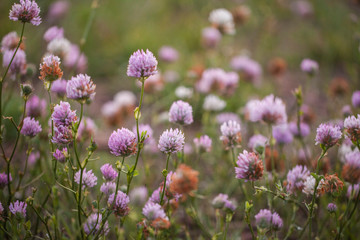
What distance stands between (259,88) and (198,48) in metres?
1.25

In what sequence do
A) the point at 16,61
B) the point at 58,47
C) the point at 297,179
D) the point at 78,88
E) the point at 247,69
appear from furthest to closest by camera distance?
1. the point at 247,69
2. the point at 58,47
3. the point at 16,61
4. the point at 297,179
5. the point at 78,88

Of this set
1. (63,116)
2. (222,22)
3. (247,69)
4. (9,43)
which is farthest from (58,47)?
(247,69)

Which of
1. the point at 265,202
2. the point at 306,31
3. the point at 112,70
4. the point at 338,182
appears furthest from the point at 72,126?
the point at 306,31

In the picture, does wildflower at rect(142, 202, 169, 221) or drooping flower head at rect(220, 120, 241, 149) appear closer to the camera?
wildflower at rect(142, 202, 169, 221)

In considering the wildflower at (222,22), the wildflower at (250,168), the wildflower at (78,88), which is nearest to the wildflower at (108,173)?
the wildflower at (78,88)

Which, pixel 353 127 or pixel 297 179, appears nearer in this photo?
pixel 353 127

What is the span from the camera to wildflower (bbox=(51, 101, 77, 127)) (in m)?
1.06

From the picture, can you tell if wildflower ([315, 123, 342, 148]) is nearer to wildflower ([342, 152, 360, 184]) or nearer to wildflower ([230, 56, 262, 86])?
wildflower ([342, 152, 360, 184])

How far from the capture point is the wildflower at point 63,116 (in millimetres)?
1060

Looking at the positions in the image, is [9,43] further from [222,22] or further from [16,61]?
[222,22]

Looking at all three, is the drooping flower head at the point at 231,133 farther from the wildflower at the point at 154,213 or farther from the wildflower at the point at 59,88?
the wildflower at the point at 59,88

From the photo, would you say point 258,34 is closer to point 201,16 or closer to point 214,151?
point 201,16

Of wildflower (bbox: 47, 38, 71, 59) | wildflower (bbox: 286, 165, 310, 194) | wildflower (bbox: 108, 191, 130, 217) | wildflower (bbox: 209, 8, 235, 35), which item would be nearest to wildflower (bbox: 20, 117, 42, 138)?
wildflower (bbox: 108, 191, 130, 217)

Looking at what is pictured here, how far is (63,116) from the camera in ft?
3.50
